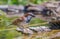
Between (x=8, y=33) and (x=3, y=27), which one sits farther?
(x=3, y=27)

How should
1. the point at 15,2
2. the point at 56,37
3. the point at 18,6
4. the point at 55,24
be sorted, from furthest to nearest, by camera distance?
the point at 15,2 → the point at 18,6 → the point at 55,24 → the point at 56,37

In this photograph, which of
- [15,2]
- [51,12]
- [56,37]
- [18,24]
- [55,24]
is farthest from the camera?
[15,2]

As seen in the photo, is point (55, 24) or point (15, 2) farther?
point (15, 2)

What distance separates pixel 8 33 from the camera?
2.28 meters

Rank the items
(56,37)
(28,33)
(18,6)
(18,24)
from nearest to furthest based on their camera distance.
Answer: (56,37)
(28,33)
(18,24)
(18,6)

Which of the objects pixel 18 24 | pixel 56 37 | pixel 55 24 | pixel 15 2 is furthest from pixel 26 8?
pixel 56 37

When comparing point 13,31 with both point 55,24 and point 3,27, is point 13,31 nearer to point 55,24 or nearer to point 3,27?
point 3,27

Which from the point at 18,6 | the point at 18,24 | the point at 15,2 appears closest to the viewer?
the point at 18,24

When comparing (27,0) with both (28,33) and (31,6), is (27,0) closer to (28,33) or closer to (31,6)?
(31,6)

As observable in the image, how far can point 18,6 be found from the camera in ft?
15.8

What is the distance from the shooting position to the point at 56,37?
6.50ft

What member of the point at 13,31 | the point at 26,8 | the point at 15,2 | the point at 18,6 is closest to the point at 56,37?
the point at 13,31

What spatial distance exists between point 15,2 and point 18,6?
15.6 inches

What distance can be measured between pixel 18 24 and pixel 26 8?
175 cm
